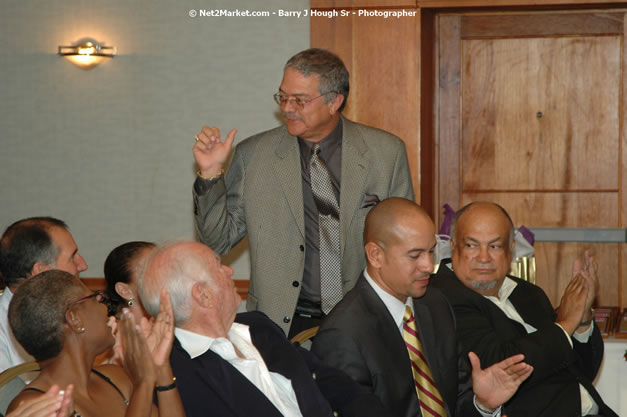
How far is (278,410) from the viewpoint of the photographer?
2332 mm

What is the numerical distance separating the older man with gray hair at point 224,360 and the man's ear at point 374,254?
0.45m

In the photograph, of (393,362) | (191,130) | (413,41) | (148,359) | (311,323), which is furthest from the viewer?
(191,130)

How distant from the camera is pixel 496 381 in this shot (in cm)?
274

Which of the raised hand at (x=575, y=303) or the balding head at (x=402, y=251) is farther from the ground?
the balding head at (x=402, y=251)

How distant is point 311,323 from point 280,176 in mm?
642

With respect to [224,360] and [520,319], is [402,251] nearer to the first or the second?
[224,360]

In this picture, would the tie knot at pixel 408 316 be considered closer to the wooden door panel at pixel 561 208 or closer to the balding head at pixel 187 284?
the balding head at pixel 187 284

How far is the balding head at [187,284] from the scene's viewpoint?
2363mm

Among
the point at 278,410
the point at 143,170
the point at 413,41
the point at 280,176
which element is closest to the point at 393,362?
the point at 278,410

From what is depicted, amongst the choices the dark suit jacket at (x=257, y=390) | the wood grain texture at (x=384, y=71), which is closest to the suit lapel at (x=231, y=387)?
the dark suit jacket at (x=257, y=390)

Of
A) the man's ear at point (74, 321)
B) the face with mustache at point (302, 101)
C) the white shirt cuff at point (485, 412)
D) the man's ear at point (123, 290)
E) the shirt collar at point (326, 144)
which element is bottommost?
the white shirt cuff at point (485, 412)

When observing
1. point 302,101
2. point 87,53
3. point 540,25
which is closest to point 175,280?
point 302,101

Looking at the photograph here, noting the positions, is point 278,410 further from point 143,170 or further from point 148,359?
point 143,170

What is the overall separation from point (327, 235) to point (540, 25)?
243 centimetres
